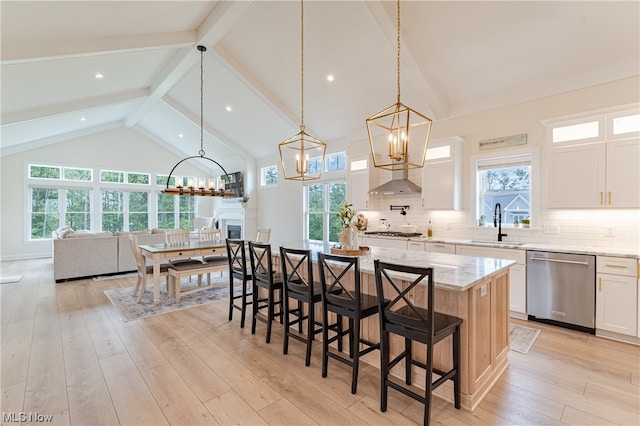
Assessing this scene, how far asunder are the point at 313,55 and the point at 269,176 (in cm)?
490

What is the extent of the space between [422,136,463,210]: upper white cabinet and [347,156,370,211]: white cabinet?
47.8 inches

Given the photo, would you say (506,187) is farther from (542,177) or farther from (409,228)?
(409,228)

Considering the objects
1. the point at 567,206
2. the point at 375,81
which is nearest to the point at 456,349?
the point at 567,206

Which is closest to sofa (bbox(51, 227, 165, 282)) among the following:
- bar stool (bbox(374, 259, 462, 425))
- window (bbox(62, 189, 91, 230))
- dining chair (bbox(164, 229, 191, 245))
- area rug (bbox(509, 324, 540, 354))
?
dining chair (bbox(164, 229, 191, 245))

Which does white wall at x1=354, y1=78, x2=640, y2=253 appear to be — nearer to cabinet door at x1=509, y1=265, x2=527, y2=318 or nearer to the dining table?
cabinet door at x1=509, y1=265, x2=527, y2=318

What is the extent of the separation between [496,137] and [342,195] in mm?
3444

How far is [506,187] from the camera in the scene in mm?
4660

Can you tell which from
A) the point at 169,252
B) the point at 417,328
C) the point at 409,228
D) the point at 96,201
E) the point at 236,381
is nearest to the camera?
the point at 417,328

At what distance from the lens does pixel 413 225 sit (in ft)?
18.2

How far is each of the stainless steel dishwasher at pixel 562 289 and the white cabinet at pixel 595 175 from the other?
720 mm

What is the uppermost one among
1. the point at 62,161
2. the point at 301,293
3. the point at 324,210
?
the point at 62,161

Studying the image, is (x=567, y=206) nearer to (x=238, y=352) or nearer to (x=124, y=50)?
(x=238, y=352)

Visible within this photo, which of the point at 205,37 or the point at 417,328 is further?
the point at 205,37

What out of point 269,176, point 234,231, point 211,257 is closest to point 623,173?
point 211,257
